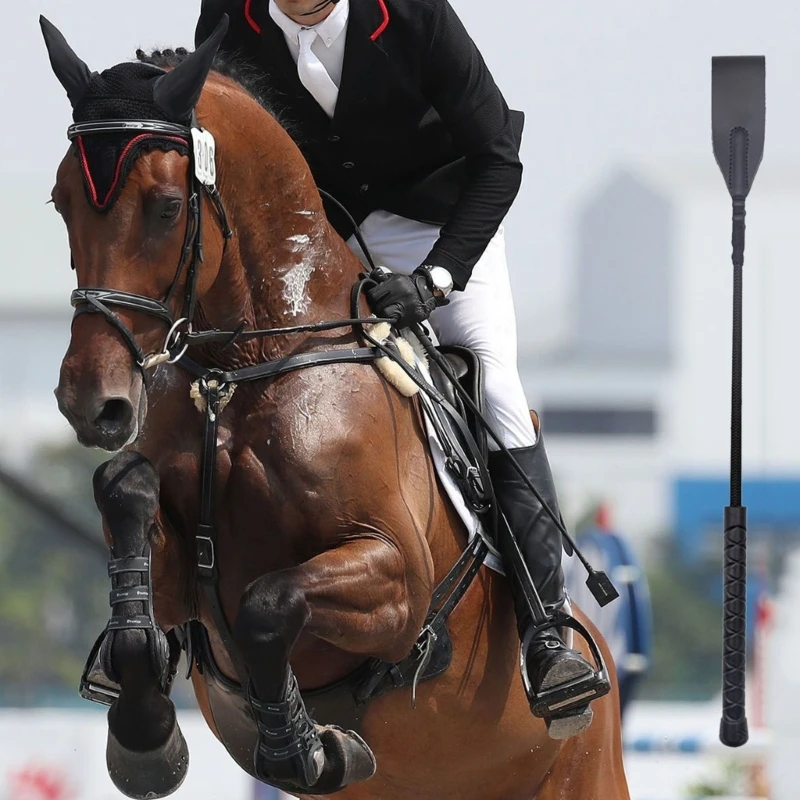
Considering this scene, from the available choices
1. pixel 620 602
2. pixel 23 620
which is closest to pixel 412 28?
pixel 620 602

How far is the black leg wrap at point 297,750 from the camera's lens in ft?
12.9

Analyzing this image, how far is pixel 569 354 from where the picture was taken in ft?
214

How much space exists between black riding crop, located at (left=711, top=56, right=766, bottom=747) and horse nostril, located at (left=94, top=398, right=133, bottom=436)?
263 cm

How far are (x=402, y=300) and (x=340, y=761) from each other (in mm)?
1226

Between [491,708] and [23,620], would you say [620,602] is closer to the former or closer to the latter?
[491,708]

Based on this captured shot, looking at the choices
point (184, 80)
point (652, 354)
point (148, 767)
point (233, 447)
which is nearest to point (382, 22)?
point (184, 80)

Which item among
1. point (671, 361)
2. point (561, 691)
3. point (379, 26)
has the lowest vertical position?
point (671, 361)

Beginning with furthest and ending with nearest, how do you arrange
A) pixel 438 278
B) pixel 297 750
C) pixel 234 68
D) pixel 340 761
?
1. pixel 438 278
2. pixel 234 68
3. pixel 340 761
4. pixel 297 750

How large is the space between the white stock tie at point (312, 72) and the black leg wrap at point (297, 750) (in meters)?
1.57

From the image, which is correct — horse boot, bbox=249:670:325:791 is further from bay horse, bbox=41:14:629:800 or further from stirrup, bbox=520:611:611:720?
stirrup, bbox=520:611:611:720

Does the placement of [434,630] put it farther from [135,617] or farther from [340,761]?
[135,617]

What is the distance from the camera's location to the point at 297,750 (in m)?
3.93

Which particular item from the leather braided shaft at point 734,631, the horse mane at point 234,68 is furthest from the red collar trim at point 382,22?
the leather braided shaft at point 734,631

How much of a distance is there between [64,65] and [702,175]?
6064cm
